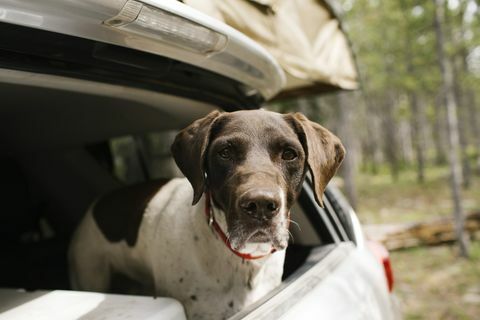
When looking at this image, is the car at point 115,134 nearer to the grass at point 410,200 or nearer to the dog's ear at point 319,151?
the dog's ear at point 319,151

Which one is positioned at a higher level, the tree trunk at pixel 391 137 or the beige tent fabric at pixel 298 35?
the beige tent fabric at pixel 298 35

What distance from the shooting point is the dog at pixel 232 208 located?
5.60 ft

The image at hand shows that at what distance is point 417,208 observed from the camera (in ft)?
43.3

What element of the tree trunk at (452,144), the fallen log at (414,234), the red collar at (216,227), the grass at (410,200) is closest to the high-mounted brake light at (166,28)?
the red collar at (216,227)

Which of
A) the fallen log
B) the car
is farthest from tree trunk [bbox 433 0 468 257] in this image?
the car

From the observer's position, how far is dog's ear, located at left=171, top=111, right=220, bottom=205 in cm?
186

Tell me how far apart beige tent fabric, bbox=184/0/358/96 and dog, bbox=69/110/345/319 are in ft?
1.32

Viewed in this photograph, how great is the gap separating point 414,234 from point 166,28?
8.00 m

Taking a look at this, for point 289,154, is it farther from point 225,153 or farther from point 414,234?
point 414,234

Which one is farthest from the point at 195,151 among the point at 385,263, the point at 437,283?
the point at 437,283

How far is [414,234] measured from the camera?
8336 mm

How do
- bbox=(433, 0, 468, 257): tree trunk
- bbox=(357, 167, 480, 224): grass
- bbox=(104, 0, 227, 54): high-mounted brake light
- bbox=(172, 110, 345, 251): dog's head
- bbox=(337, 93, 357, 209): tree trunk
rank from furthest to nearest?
bbox=(357, 167, 480, 224): grass < bbox=(337, 93, 357, 209): tree trunk < bbox=(433, 0, 468, 257): tree trunk < bbox=(172, 110, 345, 251): dog's head < bbox=(104, 0, 227, 54): high-mounted brake light

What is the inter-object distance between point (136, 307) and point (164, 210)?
0.90m

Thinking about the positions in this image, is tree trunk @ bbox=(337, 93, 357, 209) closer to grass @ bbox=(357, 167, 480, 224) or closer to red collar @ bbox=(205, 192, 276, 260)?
grass @ bbox=(357, 167, 480, 224)
